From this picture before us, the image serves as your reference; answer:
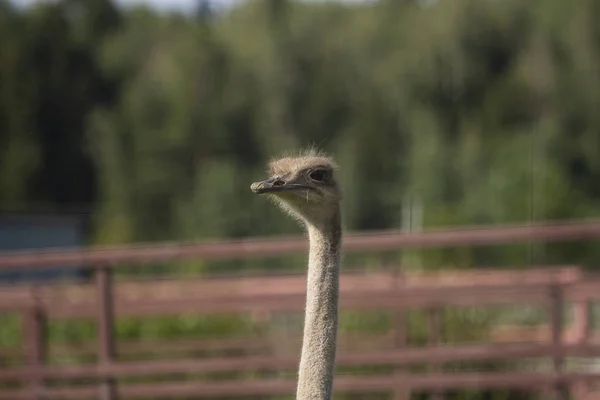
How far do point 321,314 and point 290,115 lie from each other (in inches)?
1256

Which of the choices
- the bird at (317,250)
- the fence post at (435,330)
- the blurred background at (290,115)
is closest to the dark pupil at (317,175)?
the bird at (317,250)

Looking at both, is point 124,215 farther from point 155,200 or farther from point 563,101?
point 563,101

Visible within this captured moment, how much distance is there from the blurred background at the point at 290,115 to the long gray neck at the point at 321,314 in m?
22.5

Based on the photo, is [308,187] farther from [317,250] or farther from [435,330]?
[435,330]

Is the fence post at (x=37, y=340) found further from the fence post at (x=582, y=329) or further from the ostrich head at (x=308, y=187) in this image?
the ostrich head at (x=308, y=187)

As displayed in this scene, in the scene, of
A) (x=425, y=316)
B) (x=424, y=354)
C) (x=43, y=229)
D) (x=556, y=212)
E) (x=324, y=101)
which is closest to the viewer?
(x=424, y=354)

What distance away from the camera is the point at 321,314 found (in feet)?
9.03

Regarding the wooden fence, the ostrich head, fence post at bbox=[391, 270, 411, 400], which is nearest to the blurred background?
fence post at bbox=[391, 270, 411, 400]

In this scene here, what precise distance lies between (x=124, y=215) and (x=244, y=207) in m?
5.25

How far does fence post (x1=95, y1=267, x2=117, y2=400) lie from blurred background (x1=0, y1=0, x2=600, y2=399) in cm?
1956

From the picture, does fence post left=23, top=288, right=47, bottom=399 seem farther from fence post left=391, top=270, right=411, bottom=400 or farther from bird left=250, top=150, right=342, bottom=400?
bird left=250, top=150, right=342, bottom=400

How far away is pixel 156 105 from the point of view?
3753 centimetres

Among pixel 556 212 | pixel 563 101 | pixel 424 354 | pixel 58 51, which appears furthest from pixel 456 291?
pixel 58 51

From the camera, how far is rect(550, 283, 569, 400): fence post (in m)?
5.55
